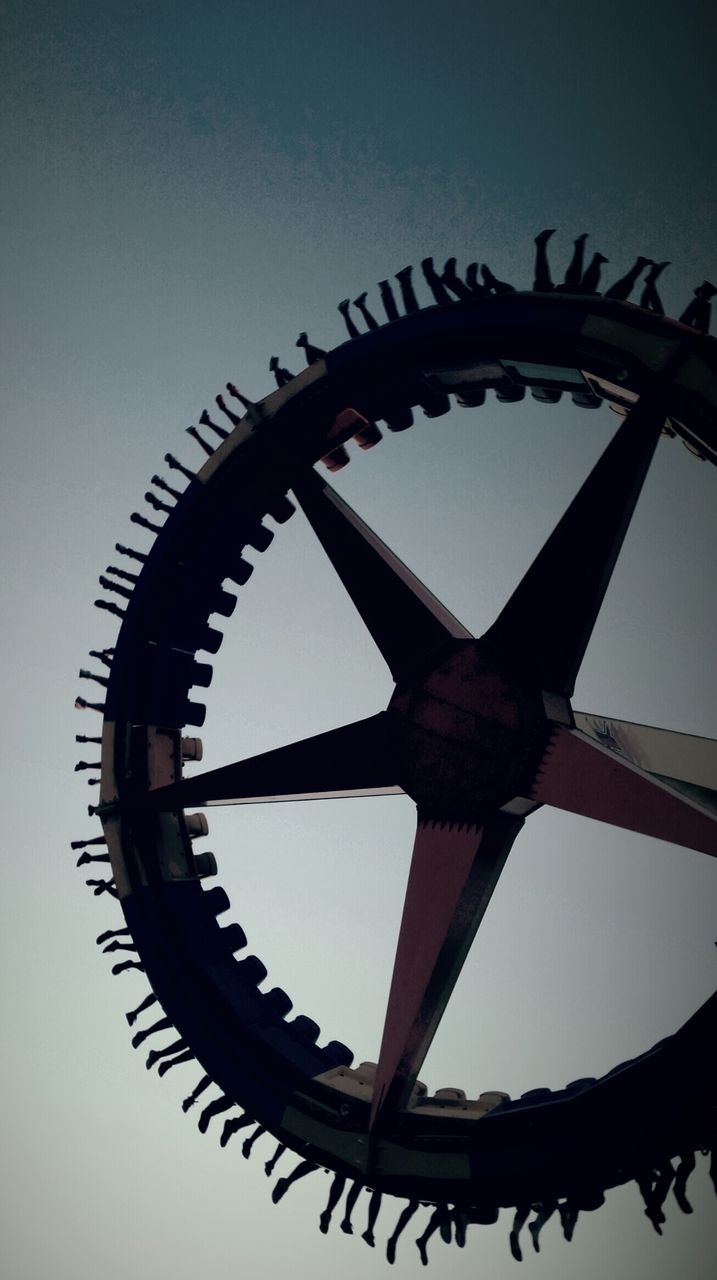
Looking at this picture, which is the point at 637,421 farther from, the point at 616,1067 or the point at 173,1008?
the point at 173,1008

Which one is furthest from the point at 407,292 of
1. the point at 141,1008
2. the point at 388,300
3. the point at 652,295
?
the point at 141,1008

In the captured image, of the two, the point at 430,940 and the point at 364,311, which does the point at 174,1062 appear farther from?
the point at 364,311

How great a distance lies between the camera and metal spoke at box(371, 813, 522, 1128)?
9.59 m

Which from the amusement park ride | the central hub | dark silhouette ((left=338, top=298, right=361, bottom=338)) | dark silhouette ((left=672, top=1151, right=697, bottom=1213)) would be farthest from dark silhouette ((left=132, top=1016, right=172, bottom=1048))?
dark silhouette ((left=338, top=298, right=361, bottom=338))

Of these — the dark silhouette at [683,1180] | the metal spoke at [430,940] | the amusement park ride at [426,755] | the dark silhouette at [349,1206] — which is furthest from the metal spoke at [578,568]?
the dark silhouette at [349,1206]

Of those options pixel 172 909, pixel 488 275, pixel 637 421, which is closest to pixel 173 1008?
pixel 172 909

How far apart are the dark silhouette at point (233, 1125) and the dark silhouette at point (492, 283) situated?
8.20 m

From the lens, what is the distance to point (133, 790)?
1135 centimetres

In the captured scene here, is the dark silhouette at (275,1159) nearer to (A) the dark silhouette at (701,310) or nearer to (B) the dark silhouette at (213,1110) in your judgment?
(B) the dark silhouette at (213,1110)

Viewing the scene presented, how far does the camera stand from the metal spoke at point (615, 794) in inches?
329

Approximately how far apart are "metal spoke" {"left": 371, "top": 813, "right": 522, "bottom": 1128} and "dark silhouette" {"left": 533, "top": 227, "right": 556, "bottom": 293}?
4877 millimetres

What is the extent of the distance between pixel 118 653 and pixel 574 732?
501cm

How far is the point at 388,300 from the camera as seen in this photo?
11078mm

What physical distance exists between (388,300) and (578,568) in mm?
3598
